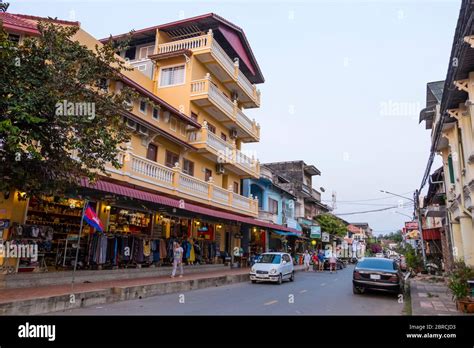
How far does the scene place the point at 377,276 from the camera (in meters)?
14.8

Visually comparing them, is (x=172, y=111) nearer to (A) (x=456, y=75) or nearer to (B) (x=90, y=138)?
(B) (x=90, y=138)

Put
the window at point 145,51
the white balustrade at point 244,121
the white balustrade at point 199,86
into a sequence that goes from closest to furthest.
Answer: the white balustrade at point 199,86 → the window at point 145,51 → the white balustrade at point 244,121

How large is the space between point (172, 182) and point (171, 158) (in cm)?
286

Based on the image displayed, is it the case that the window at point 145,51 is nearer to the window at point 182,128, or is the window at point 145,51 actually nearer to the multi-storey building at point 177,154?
the multi-storey building at point 177,154

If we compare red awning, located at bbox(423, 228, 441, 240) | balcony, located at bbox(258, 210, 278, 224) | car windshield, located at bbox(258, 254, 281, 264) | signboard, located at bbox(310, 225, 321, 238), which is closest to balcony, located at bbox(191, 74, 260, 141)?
balcony, located at bbox(258, 210, 278, 224)

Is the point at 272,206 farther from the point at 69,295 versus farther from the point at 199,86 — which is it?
the point at 69,295

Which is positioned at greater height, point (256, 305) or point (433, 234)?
point (433, 234)

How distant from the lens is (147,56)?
24.3 m

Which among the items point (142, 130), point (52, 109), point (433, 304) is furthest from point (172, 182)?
point (433, 304)

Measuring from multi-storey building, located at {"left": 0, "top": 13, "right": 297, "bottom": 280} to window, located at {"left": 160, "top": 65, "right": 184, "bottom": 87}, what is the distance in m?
0.07

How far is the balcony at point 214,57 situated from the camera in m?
23.0

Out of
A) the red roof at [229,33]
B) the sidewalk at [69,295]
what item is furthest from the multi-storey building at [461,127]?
the red roof at [229,33]

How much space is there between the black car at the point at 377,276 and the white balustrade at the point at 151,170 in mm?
9933

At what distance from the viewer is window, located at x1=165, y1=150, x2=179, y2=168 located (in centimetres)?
2100
